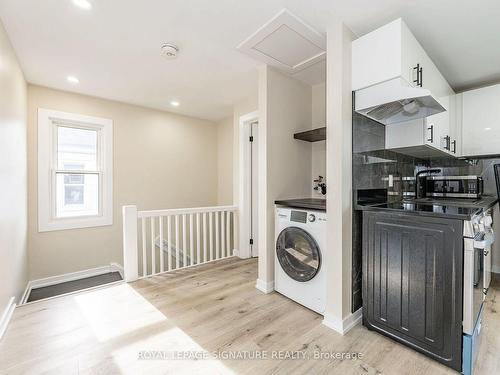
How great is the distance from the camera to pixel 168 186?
4230mm

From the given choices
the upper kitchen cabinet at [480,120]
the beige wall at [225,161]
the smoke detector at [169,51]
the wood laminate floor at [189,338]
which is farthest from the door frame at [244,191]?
the upper kitchen cabinet at [480,120]

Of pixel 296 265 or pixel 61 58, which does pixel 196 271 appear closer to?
pixel 296 265

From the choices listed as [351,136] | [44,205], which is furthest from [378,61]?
[44,205]

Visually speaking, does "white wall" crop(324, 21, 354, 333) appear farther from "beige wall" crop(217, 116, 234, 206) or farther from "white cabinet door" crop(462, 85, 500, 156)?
"beige wall" crop(217, 116, 234, 206)

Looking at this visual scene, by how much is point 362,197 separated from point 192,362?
5.69 feet

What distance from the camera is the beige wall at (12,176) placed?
6.13 feet

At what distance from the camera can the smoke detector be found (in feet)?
7.02

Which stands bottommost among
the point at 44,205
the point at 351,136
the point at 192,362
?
the point at 192,362

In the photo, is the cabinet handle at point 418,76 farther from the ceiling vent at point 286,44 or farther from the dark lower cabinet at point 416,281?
the dark lower cabinet at point 416,281

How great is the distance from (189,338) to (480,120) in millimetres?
3758

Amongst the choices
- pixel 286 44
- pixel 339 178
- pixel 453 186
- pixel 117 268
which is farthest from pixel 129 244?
pixel 453 186

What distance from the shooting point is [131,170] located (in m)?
3.82

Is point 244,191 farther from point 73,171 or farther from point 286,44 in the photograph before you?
point 73,171

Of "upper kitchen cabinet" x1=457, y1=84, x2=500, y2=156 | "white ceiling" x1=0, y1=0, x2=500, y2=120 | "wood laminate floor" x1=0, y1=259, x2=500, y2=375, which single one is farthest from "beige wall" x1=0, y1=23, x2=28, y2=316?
"upper kitchen cabinet" x1=457, y1=84, x2=500, y2=156
